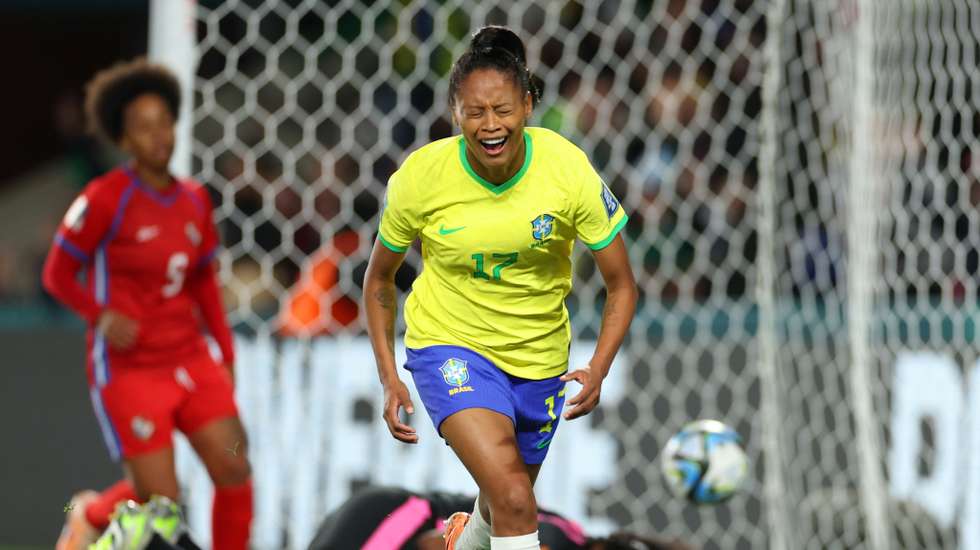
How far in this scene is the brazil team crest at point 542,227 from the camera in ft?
10.8

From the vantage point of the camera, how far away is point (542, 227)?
329 centimetres

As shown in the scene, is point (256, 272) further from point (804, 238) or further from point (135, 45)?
point (135, 45)

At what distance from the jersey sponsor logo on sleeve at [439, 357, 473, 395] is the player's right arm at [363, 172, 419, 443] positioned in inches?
3.9

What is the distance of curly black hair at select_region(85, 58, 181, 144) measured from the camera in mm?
4637

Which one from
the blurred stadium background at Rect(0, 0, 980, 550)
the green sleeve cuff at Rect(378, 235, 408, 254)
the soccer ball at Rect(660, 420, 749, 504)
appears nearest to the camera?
the green sleeve cuff at Rect(378, 235, 408, 254)

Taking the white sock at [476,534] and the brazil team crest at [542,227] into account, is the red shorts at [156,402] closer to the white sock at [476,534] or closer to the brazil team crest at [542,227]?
the white sock at [476,534]

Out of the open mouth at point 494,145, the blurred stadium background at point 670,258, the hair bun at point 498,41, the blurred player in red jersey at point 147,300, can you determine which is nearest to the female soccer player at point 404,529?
the blurred player in red jersey at point 147,300

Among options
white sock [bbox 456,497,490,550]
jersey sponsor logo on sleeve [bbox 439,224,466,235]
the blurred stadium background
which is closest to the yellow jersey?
jersey sponsor logo on sleeve [bbox 439,224,466,235]

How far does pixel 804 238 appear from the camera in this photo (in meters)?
6.61

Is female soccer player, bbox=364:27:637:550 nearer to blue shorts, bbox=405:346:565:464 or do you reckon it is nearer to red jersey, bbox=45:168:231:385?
blue shorts, bbox=405:346:565:464

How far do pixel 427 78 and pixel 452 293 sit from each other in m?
3.24

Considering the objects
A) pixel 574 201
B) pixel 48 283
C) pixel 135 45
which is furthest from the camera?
pixel 135 45

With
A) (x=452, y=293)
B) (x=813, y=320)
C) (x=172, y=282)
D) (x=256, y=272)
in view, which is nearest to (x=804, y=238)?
(x=813, y=320)

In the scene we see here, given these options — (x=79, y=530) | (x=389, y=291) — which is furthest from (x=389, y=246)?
(x=79, y=530)
